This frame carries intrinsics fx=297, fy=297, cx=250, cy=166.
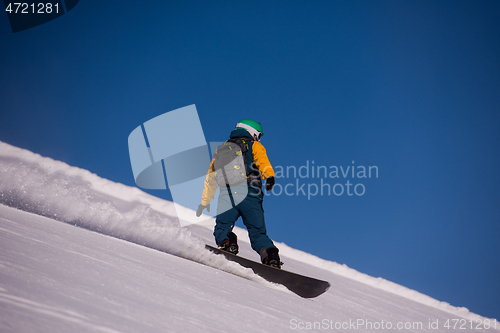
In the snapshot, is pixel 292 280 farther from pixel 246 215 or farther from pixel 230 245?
pixel 246 215

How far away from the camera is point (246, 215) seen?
14.5 feet

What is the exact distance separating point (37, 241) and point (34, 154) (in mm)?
15467

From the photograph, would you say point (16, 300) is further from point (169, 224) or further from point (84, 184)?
point (84, 184)

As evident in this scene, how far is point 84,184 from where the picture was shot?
4453 mm

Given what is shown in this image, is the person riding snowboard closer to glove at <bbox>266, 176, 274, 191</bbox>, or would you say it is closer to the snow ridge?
glove at <bbox>266, 176, 274, 191</bbox>

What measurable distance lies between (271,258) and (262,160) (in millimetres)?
1523

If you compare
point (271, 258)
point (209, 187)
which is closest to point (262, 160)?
point (209, 187)

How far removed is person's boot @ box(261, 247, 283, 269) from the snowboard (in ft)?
0.41

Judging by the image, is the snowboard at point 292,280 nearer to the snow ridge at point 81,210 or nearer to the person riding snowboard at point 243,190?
the person riding snowboard at point 243,190

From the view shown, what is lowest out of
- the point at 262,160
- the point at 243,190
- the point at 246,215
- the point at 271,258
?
the point at 271,258

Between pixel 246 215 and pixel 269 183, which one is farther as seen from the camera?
pixel 269 183

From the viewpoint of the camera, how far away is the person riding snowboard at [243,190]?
14.2ft

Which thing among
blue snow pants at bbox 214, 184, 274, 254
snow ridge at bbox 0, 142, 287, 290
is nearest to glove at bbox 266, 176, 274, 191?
blue snow pants at bbox 214, 184, 274, 254

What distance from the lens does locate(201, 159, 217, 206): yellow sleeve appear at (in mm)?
5199
